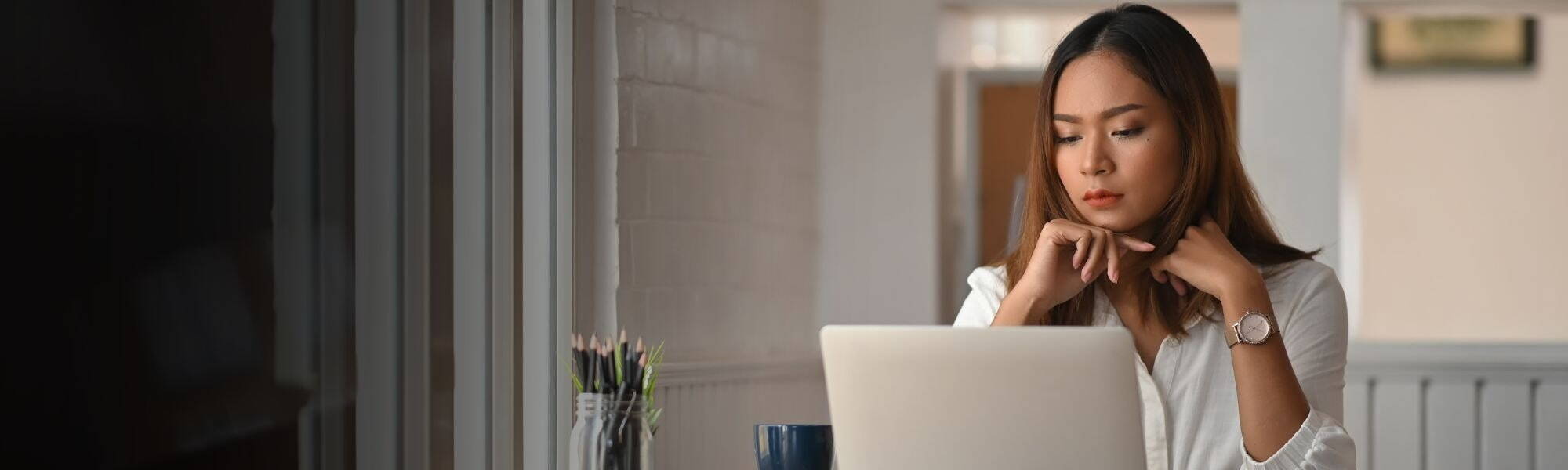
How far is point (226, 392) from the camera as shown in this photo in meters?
1.53

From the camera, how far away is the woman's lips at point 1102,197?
1.57 m

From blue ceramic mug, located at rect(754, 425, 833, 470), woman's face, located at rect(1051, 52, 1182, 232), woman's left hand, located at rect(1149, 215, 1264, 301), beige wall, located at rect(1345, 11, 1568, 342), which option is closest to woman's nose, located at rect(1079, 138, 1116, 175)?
woman's face, located at rect(1051, 52, 1182, 232)

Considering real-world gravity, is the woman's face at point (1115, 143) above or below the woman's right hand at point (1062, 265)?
above

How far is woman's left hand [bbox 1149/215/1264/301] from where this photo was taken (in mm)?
1444

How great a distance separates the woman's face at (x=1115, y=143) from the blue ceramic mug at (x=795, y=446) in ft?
1.28

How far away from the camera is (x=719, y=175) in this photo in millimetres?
2820

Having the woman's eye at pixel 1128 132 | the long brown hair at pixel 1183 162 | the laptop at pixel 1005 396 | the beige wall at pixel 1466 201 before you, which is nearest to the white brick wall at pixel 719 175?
the long brown hair at pixel 1183 162

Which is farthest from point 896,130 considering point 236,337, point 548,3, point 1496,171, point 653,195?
point 1496,171

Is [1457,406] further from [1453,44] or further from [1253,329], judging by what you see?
[1453,44]

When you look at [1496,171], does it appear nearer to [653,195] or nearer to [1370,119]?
[1370,119]

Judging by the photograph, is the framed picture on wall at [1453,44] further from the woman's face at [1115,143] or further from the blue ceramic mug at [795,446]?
the blue ceramic mug at [795,446]

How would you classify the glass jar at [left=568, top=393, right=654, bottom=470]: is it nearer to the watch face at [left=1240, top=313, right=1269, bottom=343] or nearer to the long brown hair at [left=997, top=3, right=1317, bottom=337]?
the long brown hair at [left=997, top=3, right=1317, bottom=337]

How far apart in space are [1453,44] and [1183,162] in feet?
13.5

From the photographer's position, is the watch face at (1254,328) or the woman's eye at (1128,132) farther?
the woman's eye at (1128,132)
